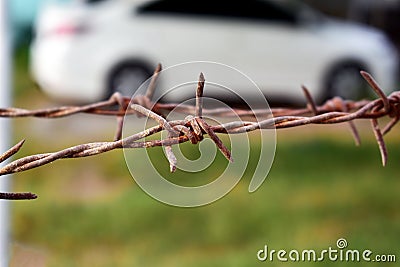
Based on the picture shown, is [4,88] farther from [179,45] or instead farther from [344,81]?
[344,81]

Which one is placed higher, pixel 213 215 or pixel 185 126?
pixel 213 215

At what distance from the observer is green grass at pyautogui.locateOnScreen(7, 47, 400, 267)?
8.22ft

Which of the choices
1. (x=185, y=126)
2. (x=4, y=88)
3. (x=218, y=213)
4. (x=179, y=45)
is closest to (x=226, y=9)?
(x=179, y=45)

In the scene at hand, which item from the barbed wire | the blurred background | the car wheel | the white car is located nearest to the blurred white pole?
the blurred background

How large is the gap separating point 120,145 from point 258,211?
2411mm

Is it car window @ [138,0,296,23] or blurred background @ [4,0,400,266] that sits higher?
car window @ [138,0,296,23]

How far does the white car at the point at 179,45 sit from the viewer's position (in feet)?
18.0

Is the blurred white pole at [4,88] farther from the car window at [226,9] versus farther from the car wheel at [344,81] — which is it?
the car wheel at [344,81]

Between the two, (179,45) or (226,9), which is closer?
(179,45)

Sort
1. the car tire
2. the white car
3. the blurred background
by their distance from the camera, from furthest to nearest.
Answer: the car tire, the white car, the blurred background

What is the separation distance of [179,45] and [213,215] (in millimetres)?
2784

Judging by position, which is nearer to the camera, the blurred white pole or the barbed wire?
the barbed wire

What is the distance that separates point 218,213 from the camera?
295 cm

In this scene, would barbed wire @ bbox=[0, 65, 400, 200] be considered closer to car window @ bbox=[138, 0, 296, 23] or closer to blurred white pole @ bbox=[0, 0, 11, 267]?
blurred white pole @ bbox=[0, 0, 11, 267]
